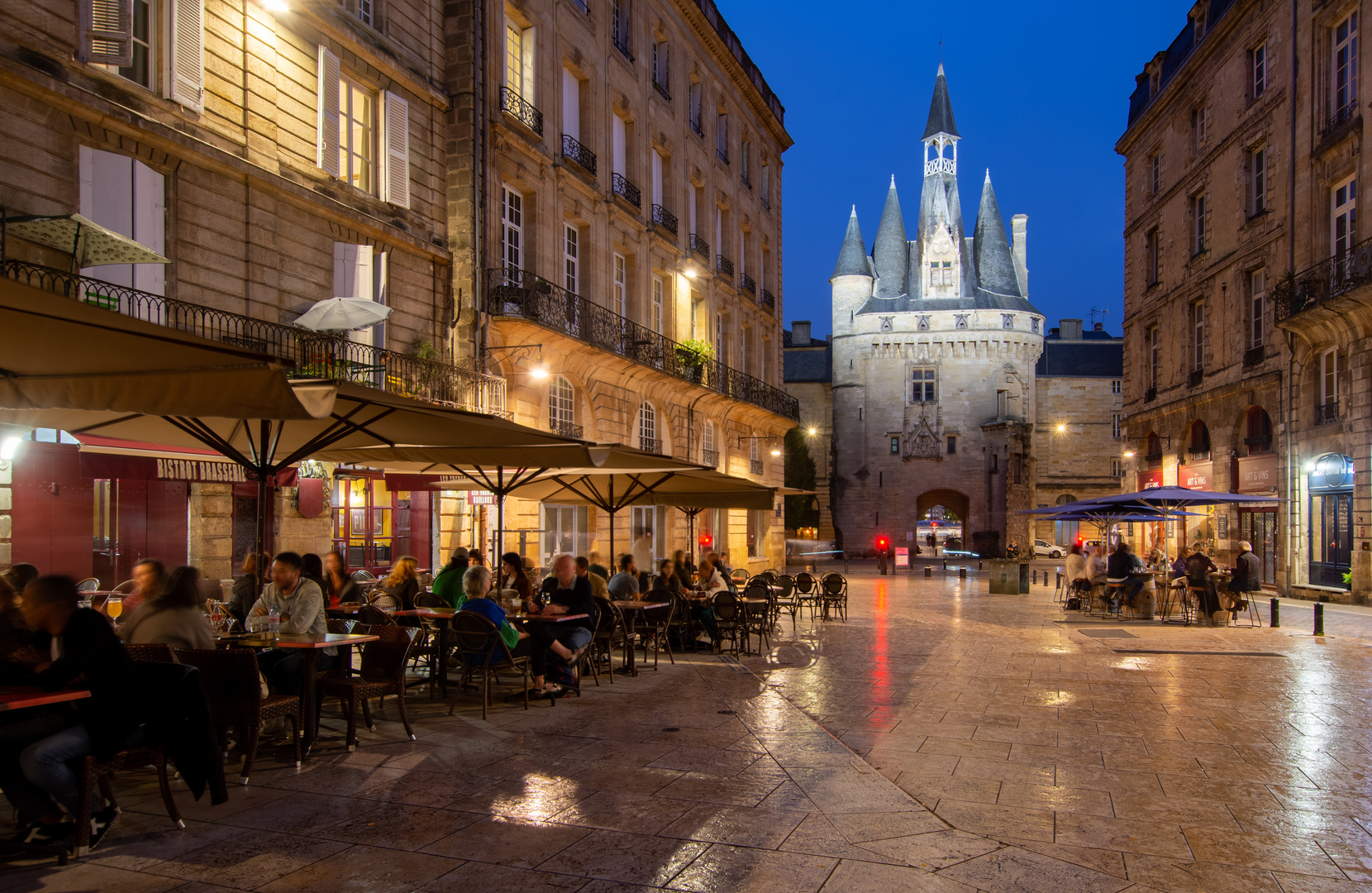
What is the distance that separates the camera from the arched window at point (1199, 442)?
87.1 feet

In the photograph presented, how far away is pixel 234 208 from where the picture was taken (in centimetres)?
1170

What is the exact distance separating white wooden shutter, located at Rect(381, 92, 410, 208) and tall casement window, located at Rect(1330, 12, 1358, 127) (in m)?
19.2

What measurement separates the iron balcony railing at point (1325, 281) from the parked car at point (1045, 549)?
29.0 m

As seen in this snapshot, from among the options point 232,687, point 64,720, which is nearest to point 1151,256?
point 232,687

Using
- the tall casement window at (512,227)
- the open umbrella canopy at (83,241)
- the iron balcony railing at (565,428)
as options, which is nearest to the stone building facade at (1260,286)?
the iron balcony railing at (565,428)

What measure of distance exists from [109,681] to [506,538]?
11.8 meters

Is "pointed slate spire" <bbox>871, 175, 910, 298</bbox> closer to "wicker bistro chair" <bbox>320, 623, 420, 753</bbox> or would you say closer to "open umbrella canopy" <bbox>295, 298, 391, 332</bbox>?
"open umbrella canopy" <bbox>295, 298, 391, 332</bbox>

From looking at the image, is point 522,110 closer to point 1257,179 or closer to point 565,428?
point 565,428

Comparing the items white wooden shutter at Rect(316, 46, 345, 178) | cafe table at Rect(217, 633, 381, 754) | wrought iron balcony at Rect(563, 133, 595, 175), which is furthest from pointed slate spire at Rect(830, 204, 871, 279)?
cafe table at Rect(217, 633, 381, 754)

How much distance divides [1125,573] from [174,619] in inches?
638

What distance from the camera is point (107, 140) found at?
1002 cm

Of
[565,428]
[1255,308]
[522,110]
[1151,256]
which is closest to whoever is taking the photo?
[522,110]

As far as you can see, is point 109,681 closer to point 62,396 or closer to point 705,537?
point 62,396

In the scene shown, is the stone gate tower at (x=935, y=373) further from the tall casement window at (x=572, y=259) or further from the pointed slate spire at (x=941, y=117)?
the tall casement window at (x=572, y=259)
